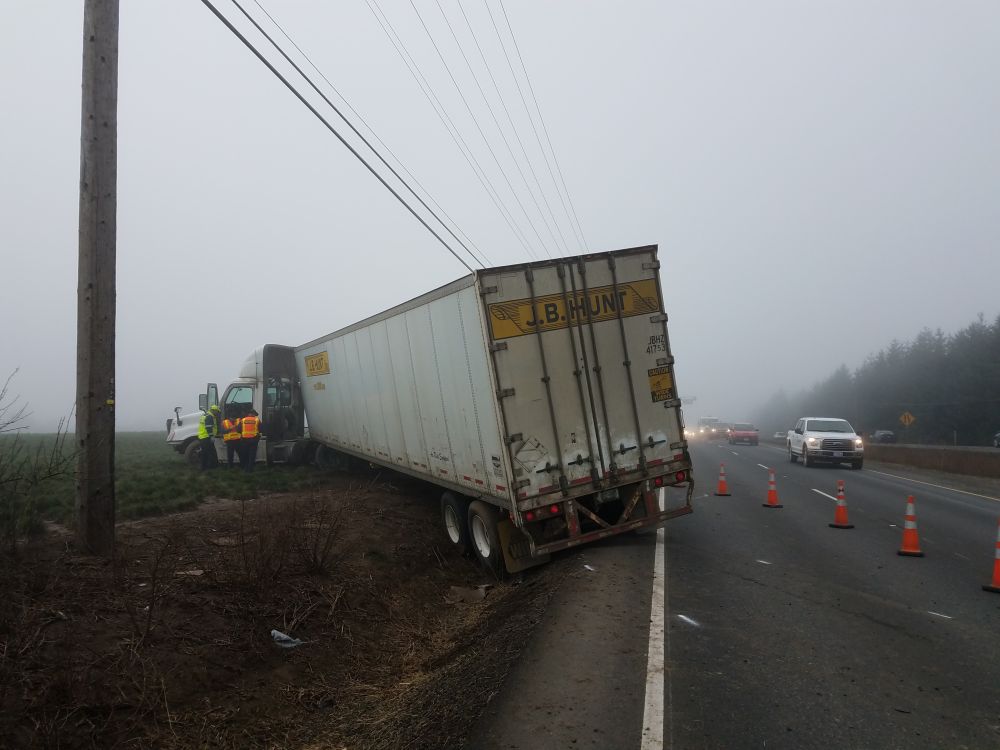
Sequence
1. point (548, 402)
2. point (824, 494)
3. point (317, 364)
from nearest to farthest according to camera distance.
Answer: point (548, 402), point (824, 494), point (317, 364)

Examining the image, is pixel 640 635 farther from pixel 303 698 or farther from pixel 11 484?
pixel 11 484

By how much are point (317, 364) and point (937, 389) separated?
6143cm

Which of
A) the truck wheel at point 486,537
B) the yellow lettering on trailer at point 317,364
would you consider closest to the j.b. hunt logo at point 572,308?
the truck wheel at point 486,537

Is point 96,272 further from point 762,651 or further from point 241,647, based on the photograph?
point 762,651

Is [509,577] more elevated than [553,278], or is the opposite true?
[553,278]

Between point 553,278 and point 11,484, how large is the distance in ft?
19.3

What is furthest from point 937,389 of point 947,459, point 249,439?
point 249,439

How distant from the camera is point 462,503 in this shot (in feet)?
31.8

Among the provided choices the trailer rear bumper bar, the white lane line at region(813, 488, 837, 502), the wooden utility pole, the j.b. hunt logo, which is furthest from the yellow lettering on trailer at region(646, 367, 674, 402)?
the white lane line at region(813, 488, 837, 502)

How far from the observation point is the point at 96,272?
6391 mm

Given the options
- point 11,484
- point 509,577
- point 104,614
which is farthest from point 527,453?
point 11,484

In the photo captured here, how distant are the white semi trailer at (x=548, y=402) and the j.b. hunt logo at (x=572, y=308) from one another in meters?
0.01

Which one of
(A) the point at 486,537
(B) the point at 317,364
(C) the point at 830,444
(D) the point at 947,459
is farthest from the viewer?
(D) the point at 947,459

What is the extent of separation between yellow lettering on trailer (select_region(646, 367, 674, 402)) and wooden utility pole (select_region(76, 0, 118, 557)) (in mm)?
6185
